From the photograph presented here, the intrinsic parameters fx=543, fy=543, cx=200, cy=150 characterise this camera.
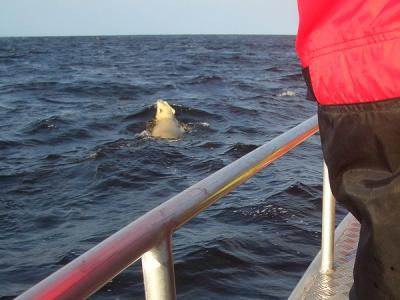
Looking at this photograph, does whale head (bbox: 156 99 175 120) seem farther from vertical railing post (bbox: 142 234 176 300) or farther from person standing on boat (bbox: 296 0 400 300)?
person standing on boat (bbox: 296 0 400 300)

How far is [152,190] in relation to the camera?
30.4 ft

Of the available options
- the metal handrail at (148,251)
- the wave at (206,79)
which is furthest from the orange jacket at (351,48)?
the wave at (206,79)

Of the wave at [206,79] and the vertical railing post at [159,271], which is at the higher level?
the wave at [206,79]

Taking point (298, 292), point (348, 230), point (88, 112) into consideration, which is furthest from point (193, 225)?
point (88, 112)

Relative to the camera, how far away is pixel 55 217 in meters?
8.05

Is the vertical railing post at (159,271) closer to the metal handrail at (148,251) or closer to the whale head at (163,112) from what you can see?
the metal handrail at (148,251)

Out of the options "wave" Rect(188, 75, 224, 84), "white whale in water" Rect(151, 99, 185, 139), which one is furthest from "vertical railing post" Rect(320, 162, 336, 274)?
"wave" Rect(188, 75, 224, 84)

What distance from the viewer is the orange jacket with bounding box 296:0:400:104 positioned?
825 mm

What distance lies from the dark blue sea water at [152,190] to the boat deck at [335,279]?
2500 mm

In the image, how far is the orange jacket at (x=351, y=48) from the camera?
2.71 feet

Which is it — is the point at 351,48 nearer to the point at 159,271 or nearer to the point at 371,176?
the point at 371,176

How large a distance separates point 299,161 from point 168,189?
2732 mm

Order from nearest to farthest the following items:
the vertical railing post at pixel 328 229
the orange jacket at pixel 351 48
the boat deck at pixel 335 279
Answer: the orange jacket at pixel 351 48 → the boat deck at pixel 335 279 → the vertical railing post at pixel 328 229

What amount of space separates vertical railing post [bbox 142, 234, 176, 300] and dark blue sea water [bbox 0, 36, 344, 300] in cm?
419
